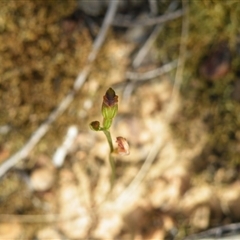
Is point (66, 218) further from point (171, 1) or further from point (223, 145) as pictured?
point (171, 1)

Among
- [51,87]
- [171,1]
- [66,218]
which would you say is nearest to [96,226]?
Answer: [66,218]

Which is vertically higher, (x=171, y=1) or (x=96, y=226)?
(x=171, y=1)

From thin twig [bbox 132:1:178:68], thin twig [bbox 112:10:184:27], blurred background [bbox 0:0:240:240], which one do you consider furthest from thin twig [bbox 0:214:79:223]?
thin twig [bbox 112:10:184:27]

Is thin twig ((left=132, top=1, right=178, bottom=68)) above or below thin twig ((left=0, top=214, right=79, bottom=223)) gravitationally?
above

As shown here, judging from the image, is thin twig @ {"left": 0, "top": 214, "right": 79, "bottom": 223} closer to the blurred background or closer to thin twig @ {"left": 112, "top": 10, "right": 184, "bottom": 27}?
the blurred background

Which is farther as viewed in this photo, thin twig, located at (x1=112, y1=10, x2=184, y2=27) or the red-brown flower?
thin twig, located at (x1=112, y1=10, x2=184, y2=27)

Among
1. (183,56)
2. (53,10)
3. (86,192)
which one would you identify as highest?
(53,10)

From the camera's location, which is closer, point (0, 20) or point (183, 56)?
point (0, 20)
